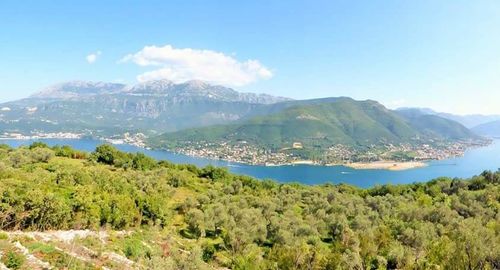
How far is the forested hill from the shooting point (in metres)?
25.2

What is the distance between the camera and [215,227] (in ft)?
147

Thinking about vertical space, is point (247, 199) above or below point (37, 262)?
below

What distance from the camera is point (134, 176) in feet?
205

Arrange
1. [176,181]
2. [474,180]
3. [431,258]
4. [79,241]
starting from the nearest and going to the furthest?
1. [79,241]
2. [431,258]
3. [176,181]
4. [474,180]

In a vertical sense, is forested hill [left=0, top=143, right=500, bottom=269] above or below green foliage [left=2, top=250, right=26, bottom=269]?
below

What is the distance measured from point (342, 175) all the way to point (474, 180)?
4316 inches

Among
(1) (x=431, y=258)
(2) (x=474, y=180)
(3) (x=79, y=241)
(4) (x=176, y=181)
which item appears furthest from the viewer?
(2) (x=474, y=180)

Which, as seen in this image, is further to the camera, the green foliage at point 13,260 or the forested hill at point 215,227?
the forested hill at point 215,227

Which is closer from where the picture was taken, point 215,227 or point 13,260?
point 13,260

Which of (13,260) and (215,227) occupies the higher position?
(13,260)

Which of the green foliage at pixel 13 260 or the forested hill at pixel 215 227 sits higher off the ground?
the green foliage at pixel 13 260

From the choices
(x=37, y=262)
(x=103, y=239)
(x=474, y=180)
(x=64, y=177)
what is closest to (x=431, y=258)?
(x=103, y=239)

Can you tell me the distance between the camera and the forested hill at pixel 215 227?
82.5ft

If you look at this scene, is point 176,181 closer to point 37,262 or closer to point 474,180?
point 37,262
